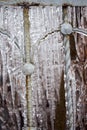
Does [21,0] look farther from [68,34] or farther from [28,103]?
[28,103]

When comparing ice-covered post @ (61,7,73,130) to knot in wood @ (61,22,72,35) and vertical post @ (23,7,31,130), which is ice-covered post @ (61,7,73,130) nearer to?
knot in wood @ (61,22,72,35)

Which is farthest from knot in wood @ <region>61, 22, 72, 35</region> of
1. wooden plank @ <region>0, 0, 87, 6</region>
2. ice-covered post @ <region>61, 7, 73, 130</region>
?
wooden plank @ <region>0, 0, 87, 6</region>

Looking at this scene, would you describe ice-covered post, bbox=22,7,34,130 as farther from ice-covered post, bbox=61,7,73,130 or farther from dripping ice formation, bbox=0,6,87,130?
ice-covered post, bbox=61,7,73,130

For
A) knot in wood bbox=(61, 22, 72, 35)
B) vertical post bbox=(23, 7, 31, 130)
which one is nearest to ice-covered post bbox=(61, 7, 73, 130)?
knot in wood bbox=(61, 22, 72, 35)

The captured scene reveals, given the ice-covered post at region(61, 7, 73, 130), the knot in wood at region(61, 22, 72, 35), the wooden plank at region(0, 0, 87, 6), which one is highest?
the wooden plank at region(0, 0, 87, 6)

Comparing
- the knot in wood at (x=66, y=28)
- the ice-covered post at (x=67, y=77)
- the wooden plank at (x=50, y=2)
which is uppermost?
the wooden plank at (x=50, y=2)

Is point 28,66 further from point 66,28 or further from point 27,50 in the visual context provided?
point 66,28

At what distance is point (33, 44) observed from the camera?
2.09 m

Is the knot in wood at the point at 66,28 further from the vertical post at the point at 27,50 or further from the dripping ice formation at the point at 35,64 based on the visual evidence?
the vertical post at the point at 27,50

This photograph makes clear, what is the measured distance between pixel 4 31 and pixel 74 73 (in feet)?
1.74

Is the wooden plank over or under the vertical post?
over

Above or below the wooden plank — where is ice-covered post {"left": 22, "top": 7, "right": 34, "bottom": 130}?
below

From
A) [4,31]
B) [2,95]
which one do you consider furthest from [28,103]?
[4,31]

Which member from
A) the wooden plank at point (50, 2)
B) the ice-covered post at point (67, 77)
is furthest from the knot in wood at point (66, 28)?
the wooden plank at point (50, 2)
